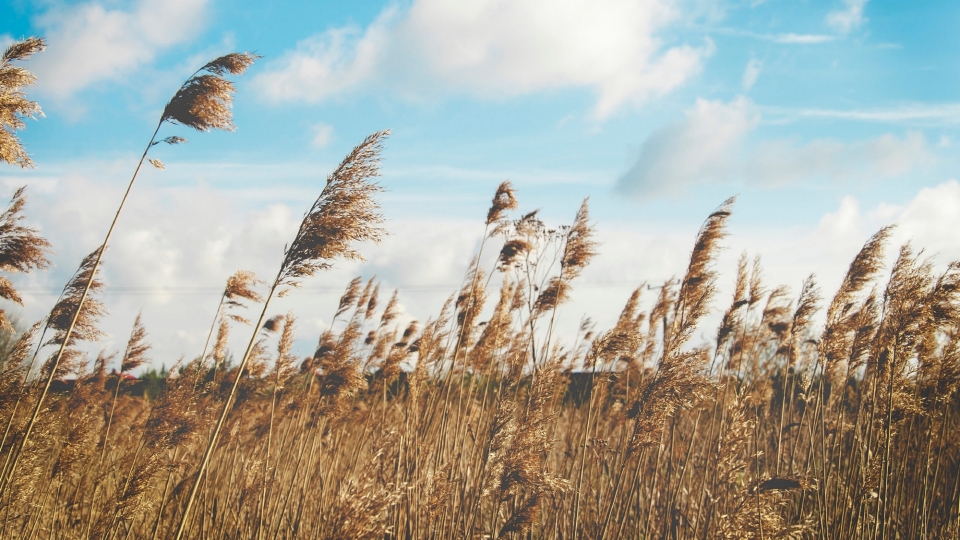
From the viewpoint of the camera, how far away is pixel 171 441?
168 inches

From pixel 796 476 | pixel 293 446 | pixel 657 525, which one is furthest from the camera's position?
pixel 293 446

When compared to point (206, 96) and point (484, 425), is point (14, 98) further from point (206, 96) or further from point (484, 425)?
point (484, 425)

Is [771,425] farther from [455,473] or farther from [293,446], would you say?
[293,446]

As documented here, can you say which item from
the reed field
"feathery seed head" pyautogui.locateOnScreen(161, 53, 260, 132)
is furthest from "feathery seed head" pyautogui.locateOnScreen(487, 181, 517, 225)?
"feathery seed head" pyautogui.locateOnScreen(161, 53, 260, 132)

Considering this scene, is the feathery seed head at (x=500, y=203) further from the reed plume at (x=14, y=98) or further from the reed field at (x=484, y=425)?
the reed plume at (x=14, y=98)

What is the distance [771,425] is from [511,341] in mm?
3822

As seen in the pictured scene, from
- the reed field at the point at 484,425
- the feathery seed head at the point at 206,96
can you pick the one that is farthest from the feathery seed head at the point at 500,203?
the feathery seed head at the point at 206,96

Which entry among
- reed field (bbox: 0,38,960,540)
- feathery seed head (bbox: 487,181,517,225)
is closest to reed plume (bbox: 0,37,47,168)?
reed field (bbox: 0,38,960,540)

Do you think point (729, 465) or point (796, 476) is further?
point (729, 465)

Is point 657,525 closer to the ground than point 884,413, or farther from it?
closer to the ground

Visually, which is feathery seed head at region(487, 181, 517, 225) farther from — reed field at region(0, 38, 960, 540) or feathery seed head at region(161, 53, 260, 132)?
feathery seed head at region(161, 53, 260, 132)

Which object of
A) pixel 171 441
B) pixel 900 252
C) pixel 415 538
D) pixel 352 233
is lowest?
pixel 415 538

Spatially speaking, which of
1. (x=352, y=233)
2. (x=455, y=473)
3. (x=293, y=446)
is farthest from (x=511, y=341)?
(x=352, y=233)

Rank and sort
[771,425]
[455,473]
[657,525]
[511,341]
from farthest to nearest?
[771,425] < [511,341] < [657,525] < [455,473]
